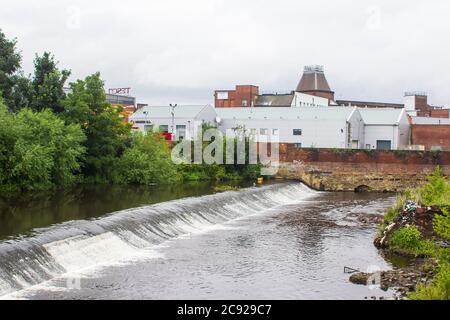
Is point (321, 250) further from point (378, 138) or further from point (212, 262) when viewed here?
point (378, 138)

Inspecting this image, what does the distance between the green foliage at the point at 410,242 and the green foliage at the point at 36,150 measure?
19.7 m

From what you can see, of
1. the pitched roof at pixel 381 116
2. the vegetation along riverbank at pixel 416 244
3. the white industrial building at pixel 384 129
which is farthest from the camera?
the pitched roof at pixel 381 116

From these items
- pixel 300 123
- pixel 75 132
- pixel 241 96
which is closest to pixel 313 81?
pixel 241 96

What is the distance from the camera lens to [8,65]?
43062 millimetres

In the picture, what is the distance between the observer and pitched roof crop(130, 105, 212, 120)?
65.1 m

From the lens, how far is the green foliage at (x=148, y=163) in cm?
4356

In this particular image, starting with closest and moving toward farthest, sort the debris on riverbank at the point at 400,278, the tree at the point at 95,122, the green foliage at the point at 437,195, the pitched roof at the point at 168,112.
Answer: the debris on riverbank at the point at 400,278 < the green foliage at the point at 437,195 < the tree at the point at 95,122 < the pitched roof at the point at 168,112

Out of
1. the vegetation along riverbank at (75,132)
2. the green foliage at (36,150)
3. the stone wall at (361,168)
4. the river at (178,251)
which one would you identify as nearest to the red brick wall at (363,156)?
the stone wall at (361,168)

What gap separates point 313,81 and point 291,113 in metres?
40.6

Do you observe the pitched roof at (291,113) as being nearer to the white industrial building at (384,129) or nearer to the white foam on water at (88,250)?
the white industrial building at (384,129)

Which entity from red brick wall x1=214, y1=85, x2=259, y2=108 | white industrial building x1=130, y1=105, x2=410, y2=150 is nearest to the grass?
white industrial building x1=130, y1=105, x2=410, y2=150

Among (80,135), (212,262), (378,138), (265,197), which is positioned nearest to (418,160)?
(378,138)

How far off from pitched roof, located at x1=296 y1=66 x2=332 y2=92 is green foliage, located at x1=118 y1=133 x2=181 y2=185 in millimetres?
60270
